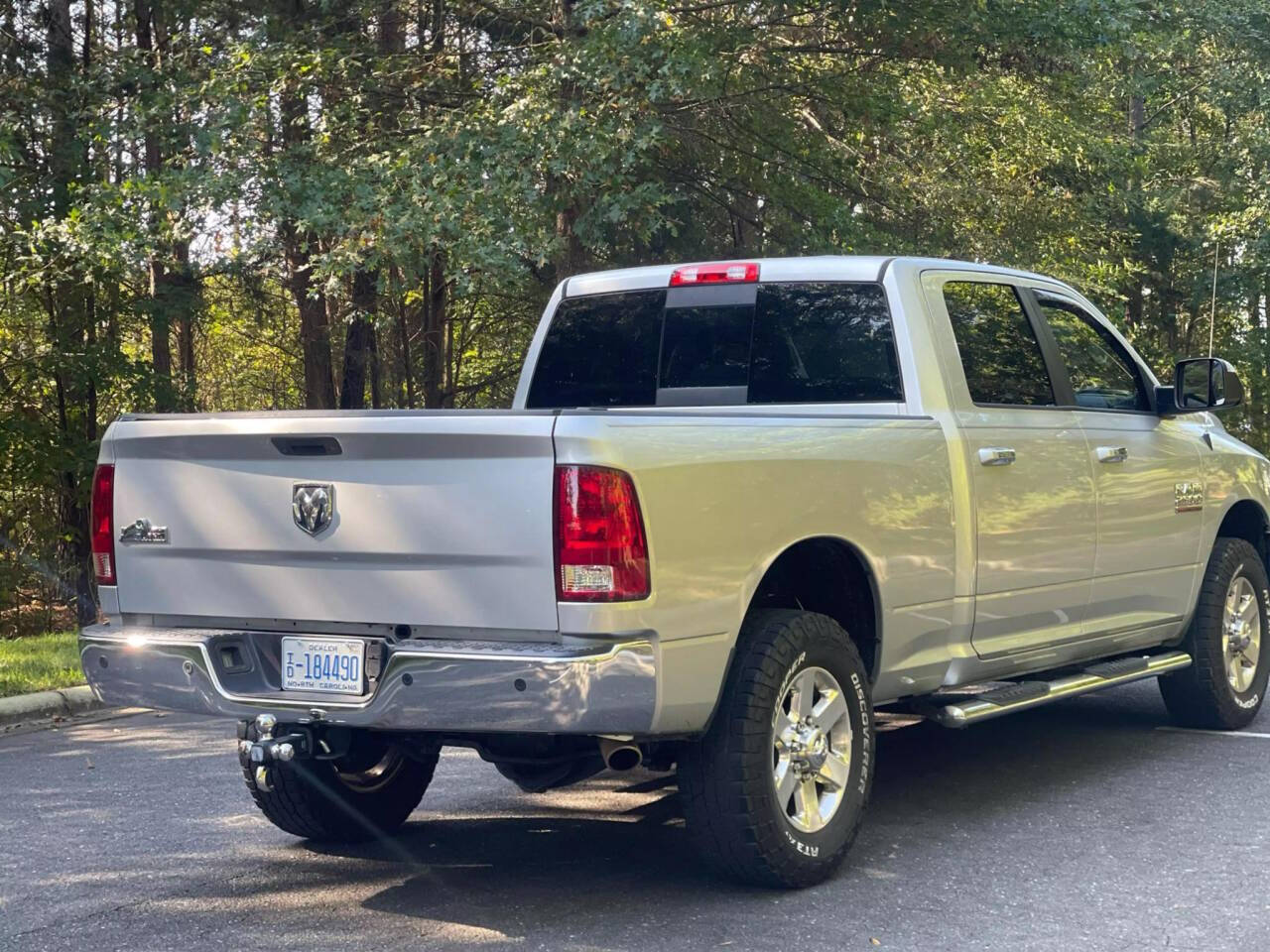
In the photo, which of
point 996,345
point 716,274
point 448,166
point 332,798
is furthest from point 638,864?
point 448,166

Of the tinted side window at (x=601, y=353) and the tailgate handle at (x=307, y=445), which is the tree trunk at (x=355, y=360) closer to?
the tinted side window at (x=601, y=353)

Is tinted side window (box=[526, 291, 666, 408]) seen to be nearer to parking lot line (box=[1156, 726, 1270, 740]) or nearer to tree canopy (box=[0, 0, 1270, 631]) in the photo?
parking lot line (box=[1156, 726, 1270, 740])

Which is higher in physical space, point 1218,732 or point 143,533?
point 143,533

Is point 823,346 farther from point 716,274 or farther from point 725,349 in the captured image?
point 716,274

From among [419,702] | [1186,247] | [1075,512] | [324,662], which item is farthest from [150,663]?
[1186,247]

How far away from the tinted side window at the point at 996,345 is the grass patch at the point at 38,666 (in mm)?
5423

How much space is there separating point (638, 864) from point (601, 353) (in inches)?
85.8

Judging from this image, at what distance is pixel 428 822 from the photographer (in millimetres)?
6070

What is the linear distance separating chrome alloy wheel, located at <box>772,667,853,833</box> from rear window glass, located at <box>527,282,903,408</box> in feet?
4.21

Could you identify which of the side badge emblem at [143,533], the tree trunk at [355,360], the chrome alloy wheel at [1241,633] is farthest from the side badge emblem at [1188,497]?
the tree trunk at [355,360]

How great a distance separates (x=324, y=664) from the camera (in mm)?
4621

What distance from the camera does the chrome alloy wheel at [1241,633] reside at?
7.66 meters

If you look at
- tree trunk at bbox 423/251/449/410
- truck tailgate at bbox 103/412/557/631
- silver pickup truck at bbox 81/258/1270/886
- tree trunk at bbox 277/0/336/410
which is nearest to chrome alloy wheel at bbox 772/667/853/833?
silver pickup truck at bbox 81/258/1270/886

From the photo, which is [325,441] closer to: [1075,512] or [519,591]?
[519,591]
